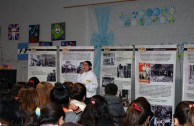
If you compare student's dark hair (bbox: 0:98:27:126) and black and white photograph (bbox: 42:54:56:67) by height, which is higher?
black and white photograph (bbox: 42:54:56:67)

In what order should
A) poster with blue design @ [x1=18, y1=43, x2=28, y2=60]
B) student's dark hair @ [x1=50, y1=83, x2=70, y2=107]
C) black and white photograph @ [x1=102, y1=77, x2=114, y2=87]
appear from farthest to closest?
poster with blue design @ [x1=18, y1=43, x2=28, y2=60], black and white photograph @ [x1=102, y1=77, x2=114, y2=87], student's dark hair @ [x1=50, y1=83, x2=70, y2=107]

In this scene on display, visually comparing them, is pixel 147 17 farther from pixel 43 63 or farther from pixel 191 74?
pixel 43 63

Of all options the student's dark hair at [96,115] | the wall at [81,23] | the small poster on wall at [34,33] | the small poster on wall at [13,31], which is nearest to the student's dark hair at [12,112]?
the student's dark hair at [96,115]

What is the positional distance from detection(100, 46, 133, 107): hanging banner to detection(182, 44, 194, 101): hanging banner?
3.31ft

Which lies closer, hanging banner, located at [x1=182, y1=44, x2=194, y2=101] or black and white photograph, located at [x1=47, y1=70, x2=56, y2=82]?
hanging banner, located at [x1=182, y1=44, x2=194, y2=101]

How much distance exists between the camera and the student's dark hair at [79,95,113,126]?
2342 millimetres

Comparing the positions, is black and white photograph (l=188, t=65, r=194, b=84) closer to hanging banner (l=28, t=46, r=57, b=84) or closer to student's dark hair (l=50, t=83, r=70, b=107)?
student's dark hair (l=50, t=83, r=70, b=107)

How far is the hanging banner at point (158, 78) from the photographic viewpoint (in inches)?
175

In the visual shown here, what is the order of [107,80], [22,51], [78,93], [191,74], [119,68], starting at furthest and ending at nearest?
[22,51] → [107,80] → [119,68] → [191,74] → [78,93]

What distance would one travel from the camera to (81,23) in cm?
606

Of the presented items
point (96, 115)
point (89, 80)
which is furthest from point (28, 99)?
point (89, 80)

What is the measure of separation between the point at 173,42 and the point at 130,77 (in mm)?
1007

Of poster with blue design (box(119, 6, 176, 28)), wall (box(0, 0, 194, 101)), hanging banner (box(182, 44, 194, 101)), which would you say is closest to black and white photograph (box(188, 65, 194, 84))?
hanging banner (box(182, 44, 194, 101))

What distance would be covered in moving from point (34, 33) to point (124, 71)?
9.64 ft
